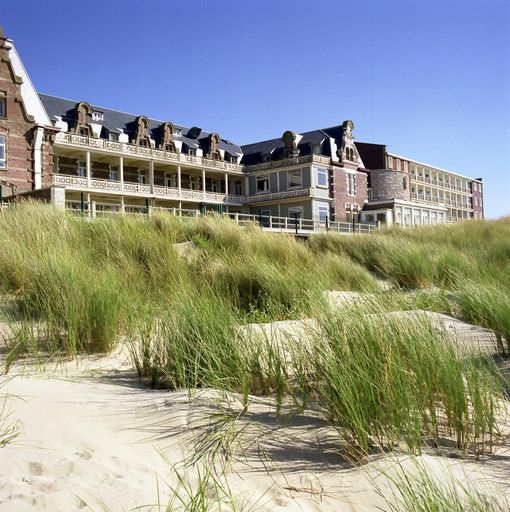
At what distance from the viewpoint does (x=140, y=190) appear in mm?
37438

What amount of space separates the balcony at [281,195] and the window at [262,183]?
2.34 ft

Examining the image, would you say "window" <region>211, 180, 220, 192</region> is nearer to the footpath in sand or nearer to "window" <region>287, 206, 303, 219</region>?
"window" <region>287, 206, 303, 219</region>

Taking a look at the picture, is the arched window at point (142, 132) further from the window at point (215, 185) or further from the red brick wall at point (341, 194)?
the red brick wall at point (341, 194)

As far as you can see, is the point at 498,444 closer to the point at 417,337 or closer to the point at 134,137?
the point at 417,337

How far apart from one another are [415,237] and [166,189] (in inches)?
1084

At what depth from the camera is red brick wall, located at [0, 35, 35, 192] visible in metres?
26.5

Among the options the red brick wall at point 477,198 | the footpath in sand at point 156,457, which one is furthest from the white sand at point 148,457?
the red brick wall at point 477,198

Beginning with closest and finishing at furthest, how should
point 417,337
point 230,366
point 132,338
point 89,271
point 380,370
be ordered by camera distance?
point 380,370, point 417,337, point 230,366, point 132,338, point 89,271

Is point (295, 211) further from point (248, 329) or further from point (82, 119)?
point (248, 329)

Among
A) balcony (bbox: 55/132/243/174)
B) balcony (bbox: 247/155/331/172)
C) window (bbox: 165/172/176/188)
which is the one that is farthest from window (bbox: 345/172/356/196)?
window (bbox: 165/172/176/188)

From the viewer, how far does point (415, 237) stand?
15344 mm

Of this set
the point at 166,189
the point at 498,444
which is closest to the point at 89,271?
the point at 498,444

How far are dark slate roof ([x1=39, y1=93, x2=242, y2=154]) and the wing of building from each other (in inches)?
3.9

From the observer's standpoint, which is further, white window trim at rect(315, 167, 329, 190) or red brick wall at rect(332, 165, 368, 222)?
red brick wall at rect(332, 165, 368, 222)
